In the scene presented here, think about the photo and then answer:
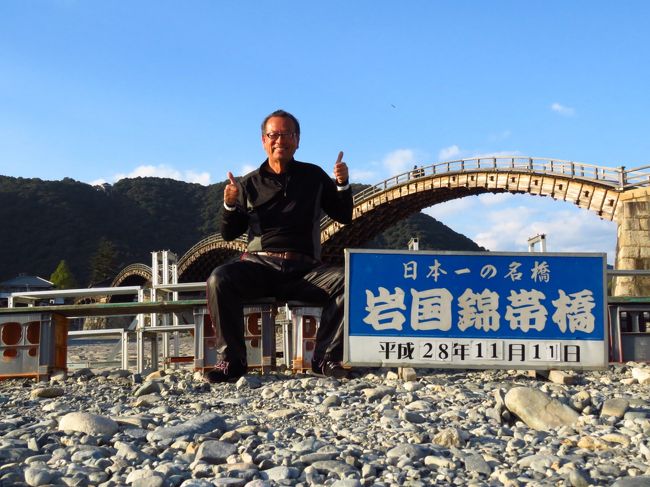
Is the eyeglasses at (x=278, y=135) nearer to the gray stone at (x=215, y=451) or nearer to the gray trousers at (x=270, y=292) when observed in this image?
the gray trousers at (x=270, y=292)

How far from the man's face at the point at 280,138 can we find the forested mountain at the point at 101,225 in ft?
258

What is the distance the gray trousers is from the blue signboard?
1.32 ft

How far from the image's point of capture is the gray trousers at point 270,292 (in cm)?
502

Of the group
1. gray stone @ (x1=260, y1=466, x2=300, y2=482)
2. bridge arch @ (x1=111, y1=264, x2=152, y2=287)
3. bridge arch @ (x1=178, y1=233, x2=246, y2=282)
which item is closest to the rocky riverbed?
gray stone @ (x1=260, y1=466, x2=300, y2=482)

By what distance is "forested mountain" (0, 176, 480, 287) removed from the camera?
96750mm

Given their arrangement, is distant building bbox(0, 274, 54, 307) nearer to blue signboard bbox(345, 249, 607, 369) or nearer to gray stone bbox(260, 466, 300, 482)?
blue signboard bbox(345, 249, 607, 369)

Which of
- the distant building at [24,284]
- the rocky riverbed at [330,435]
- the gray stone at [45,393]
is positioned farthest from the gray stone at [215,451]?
the distant building at [24,284]

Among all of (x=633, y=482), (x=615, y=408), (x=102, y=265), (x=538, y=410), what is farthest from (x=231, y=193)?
(x=102, y=265)

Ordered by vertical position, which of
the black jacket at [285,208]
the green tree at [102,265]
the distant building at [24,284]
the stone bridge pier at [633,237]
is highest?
the green tree at [102,265]

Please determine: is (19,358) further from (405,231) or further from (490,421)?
(405,231)

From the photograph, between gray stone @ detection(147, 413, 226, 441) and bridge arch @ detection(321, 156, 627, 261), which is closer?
gray stone @ detection(147, 413, 226, 441)

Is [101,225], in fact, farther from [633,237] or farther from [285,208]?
[285,208]

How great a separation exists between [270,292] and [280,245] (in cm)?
40

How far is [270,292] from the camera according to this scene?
17.6 ft
